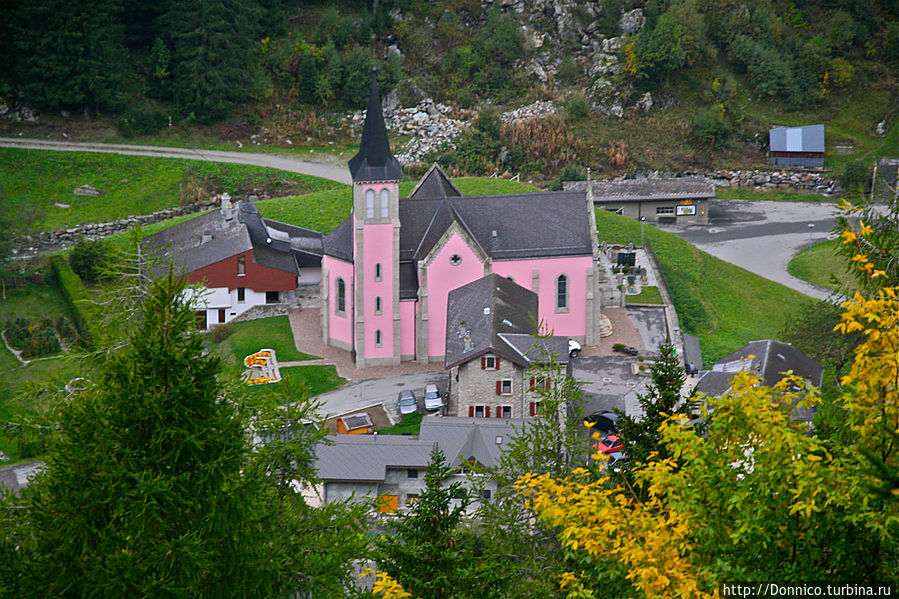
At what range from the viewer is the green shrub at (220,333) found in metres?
48.3

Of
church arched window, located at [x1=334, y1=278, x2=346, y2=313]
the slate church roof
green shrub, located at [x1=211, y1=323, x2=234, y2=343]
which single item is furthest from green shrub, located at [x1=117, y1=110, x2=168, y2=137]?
church arched window, located at [x1=334, y1=278, x2=346, y2=313]

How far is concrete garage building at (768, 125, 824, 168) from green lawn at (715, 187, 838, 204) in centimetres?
411

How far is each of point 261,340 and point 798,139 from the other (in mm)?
49501

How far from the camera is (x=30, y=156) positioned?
234 feet

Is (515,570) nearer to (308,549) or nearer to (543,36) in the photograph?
(308,549)

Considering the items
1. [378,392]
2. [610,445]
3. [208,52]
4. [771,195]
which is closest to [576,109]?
[771,195]

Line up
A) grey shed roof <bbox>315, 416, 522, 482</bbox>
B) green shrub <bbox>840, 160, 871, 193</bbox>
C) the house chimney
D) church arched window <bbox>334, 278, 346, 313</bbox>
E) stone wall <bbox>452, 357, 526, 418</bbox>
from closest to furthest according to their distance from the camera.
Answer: grey shed roof <bbox>315, 416, 522, 482</bbox> → stone wall <bbox>452, 357, 526, 418</bbox> → church arched window <bbox>334, 278, 346, 313</bbox> → the house chimney → green shrub <bbox>840, 160, 871, 193</bbox>

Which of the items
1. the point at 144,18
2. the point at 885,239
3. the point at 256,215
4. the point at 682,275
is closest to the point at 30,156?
the point at 144,18

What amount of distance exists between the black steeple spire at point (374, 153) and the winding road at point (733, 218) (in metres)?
26.5

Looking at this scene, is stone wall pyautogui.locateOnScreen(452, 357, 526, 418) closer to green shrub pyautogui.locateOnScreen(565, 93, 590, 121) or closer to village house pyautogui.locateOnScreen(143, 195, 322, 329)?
village house pyautogui.locateOnScreen(143, 195, 322, 329)

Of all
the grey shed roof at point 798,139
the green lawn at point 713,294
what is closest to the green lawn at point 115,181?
the green lawn at point 713,294

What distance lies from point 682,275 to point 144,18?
45882 mm

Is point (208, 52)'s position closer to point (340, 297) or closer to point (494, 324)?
point (340, 297)

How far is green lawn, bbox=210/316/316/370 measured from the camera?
4628 centimetres
